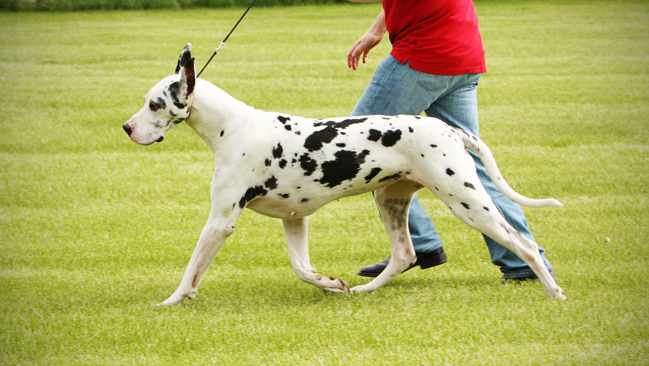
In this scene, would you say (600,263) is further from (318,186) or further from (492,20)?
(492,20)

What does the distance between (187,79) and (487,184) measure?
192 cm

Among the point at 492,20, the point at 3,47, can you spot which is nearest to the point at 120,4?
the point at 3,47

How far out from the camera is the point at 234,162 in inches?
149

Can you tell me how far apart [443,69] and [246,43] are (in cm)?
947

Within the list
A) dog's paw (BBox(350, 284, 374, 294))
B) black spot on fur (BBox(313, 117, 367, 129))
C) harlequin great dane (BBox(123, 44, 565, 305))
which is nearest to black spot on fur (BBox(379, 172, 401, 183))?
harlequin great dane (BBox(123, 44, 565, 305))

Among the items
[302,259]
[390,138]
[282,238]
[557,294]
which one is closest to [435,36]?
[390,138]

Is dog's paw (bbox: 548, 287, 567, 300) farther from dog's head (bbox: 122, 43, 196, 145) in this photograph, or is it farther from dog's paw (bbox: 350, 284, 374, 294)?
dog's head (bbox: 122, 43, 196, 145)

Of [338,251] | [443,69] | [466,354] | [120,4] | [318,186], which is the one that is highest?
[443,69]

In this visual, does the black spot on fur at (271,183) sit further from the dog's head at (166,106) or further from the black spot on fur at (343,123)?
the dog's head at (166,106)

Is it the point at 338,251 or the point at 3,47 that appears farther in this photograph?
the point at 3,47

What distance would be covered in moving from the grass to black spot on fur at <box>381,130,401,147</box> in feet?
3.10

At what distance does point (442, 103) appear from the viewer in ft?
14.4

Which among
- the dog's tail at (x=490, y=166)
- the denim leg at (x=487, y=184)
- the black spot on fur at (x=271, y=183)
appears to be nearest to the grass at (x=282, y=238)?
the denim leg at (x=487, y=184)

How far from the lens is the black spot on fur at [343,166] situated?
377cm
